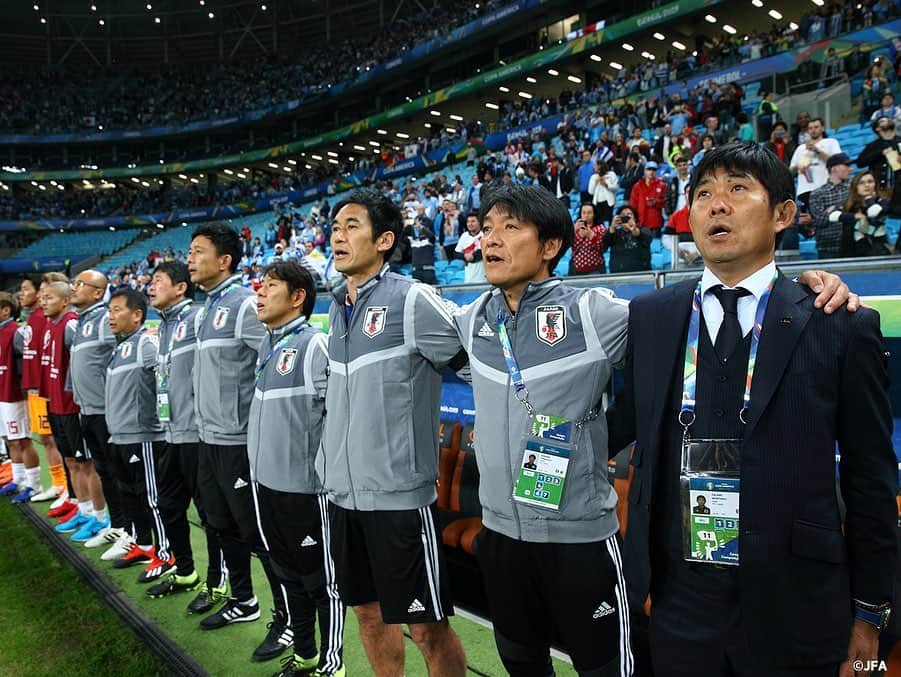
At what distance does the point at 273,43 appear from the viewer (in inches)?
1528

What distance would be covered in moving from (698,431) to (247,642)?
2.68 m

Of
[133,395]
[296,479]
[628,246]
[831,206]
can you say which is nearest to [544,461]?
[296,479]

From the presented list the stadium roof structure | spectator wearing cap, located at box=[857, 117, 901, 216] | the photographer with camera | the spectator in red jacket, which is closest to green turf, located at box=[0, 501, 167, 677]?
the photographer with camera

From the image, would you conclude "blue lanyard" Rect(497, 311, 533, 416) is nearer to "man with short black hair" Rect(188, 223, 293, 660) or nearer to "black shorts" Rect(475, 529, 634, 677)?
"black shorts" Rect(475, 529, 634, 677)

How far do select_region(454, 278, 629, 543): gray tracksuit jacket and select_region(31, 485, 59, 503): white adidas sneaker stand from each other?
5.46 meters

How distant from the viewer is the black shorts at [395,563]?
201 cm

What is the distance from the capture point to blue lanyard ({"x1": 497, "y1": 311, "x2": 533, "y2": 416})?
1727mm

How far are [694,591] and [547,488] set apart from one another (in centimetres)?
48

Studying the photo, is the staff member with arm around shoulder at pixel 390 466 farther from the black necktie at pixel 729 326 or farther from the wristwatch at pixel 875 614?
the wristwatch at pixel 875 614

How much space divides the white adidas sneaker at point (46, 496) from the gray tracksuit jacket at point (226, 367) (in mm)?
3664

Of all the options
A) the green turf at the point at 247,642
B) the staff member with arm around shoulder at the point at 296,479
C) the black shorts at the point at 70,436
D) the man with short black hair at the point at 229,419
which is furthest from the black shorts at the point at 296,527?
the black shorts at the point at 70,436

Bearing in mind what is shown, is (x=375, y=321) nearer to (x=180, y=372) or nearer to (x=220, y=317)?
(x=220, y=317)

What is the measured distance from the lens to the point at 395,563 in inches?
79.7

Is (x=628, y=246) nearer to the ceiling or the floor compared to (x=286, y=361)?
nearer to the ceiling
